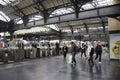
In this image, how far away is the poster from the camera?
17005mm

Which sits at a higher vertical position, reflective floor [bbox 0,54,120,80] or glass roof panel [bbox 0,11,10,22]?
glass roof panel [bbox 0,11,10,22]

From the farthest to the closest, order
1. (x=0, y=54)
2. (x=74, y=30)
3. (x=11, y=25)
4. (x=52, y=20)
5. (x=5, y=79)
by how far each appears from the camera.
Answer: (x=74, y=30)
(x=11, y=25)
(x=52, y=20)
(x=0, y=54)
(x=5, y=79)

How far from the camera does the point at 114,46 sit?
1738 cm

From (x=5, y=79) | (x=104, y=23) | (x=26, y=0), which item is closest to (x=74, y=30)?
(x=104, y=23)

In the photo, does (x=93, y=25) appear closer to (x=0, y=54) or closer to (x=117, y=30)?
(x=117, y=30)

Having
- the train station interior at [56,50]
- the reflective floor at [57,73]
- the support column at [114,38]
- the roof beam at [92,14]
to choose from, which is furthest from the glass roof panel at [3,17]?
the support column at [114,38]

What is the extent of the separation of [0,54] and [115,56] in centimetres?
1200

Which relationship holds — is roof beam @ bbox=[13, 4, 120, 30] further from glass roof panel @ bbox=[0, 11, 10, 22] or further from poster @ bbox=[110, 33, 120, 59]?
glass roof panel @ bbox=[0, 11, 10, 22]

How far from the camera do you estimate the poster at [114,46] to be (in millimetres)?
17005

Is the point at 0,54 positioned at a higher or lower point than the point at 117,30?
lower

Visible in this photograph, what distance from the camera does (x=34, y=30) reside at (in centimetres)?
2877

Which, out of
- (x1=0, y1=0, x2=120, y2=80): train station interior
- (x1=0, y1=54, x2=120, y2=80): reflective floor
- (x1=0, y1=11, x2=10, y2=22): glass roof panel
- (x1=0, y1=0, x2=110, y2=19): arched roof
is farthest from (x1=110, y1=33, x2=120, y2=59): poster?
(x1=0, y1=11, x2=10, y2=22): glass roof panel

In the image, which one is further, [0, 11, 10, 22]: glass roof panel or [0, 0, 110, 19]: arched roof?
[0, 11, 10, 22]: glass roof panel

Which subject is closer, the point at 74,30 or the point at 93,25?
the point at 93,25
